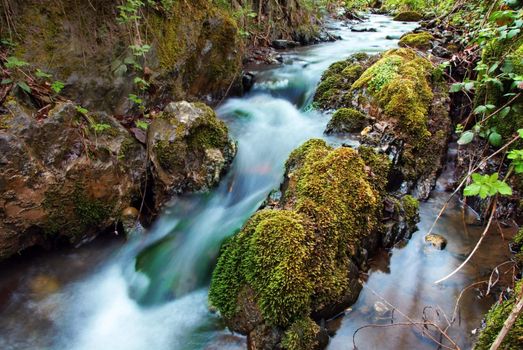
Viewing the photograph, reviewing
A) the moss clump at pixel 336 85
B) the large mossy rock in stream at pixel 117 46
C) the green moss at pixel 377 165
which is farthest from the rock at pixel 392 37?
the green moss at pixel 377 165

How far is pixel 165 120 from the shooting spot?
13.6 ft

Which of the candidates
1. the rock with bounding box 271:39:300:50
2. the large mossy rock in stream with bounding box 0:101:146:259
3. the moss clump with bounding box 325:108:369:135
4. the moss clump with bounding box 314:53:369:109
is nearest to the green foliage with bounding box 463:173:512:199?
the moss clump with bounding box 325:108:369:135

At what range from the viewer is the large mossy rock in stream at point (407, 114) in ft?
13.2

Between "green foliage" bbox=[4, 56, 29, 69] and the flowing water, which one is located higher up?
"green foliage" bbox=[4, 56, 29, 69]

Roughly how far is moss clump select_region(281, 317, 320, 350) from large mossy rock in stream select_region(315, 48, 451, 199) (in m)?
2.05

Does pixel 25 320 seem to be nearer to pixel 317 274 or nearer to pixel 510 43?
pixel 317 274

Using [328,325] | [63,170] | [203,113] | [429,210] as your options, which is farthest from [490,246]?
[63,170]

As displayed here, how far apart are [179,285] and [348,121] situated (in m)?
2.74

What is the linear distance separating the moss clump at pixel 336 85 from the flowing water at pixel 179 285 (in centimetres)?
130

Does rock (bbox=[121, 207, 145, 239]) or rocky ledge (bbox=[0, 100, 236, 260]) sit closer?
rocky ledge (bbox=[0, 100, 236, 260])

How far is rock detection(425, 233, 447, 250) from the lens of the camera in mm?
3386

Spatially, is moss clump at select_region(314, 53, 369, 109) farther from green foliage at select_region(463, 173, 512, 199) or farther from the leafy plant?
green foliage at select_region(463, 173, 512, 199)

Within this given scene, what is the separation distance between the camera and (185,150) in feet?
13.5

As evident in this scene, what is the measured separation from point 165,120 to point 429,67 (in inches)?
149
